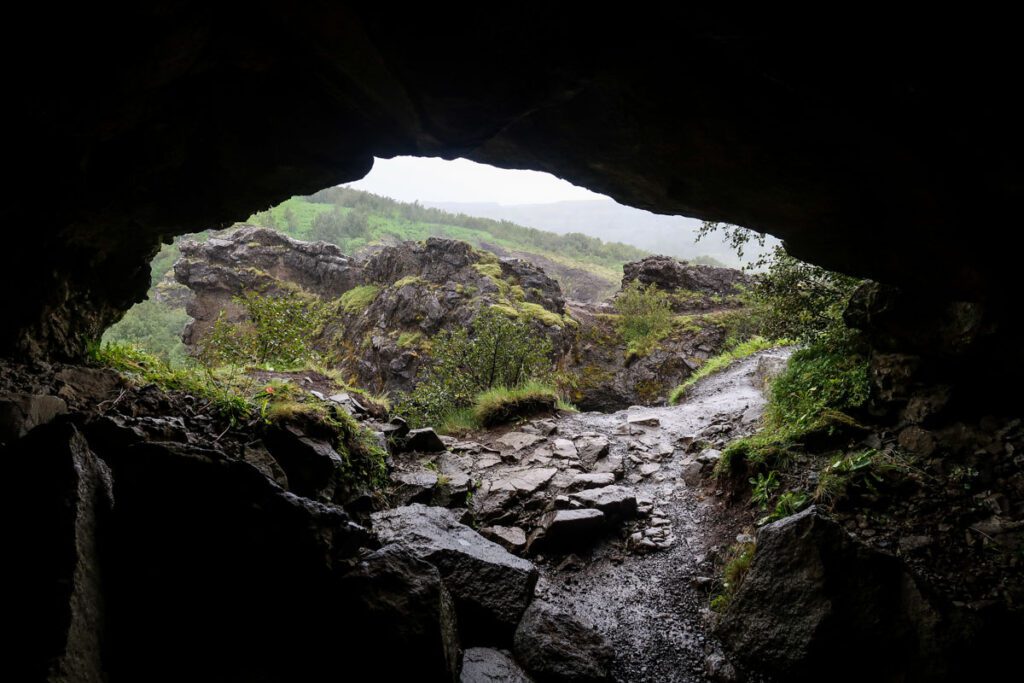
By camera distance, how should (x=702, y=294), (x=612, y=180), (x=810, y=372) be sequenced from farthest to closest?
(x=702, y=294)
(x=810, y=372)
(x=612, y=180)

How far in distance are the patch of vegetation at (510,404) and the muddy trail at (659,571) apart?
2288 mm

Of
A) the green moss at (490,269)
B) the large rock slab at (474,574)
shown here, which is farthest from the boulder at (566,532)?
the green moss at (490,269)

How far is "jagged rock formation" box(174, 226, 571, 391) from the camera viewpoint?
19.9 meters

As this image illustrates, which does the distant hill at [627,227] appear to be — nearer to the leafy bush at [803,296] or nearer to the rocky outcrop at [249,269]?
the rocky outcrop at [249,269]

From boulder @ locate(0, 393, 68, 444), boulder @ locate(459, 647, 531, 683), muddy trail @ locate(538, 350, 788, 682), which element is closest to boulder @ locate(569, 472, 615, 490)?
muddy trail @ locate(538, 350, 788, 682)

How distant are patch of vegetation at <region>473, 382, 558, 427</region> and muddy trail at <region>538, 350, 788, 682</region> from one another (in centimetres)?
229

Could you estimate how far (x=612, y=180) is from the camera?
4672 mm

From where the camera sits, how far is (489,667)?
358 cm

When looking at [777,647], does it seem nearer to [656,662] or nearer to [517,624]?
[656,662]

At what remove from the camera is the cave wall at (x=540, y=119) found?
9.25ft

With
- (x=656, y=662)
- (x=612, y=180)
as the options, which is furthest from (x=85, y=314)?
(x=656, y=662)

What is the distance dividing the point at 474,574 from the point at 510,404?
259 inches

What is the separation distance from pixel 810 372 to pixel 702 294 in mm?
20354

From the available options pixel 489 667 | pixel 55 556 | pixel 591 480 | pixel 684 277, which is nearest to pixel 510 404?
pixel 591 480
